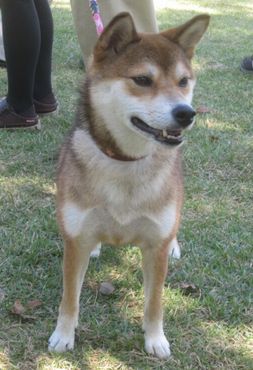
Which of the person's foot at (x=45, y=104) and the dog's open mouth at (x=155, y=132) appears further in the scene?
the person's foot at (x=45, y=104)

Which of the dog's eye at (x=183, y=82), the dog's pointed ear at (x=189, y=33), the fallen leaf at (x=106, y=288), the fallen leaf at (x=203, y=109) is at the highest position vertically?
the dog's pointed ear at (x=189, y=33)

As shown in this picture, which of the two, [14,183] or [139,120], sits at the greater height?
[139,120]

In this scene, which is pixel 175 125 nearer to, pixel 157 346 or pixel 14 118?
pixel 157 346

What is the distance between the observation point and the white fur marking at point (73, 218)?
82.2 inches

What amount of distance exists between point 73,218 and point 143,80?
0.56 metres

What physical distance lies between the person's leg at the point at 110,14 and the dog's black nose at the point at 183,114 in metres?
1.61

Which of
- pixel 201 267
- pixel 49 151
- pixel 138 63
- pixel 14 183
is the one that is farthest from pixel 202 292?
pixel 49 151

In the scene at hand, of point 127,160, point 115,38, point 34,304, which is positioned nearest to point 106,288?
point 34,304

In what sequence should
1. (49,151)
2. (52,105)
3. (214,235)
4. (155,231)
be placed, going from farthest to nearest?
(52,105) < (49,151) < (214,235) < (155,231)

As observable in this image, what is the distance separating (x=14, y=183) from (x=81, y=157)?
1270 mm

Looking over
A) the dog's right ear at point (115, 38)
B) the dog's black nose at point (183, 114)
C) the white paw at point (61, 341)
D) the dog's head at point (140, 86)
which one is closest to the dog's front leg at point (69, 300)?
the white paw at point (61, 341)

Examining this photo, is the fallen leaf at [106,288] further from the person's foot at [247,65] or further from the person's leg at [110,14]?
the person's foot at [247,65]

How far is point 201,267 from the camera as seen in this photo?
2715mm

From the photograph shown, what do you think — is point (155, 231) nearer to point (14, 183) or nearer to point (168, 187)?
point (168, 187)
